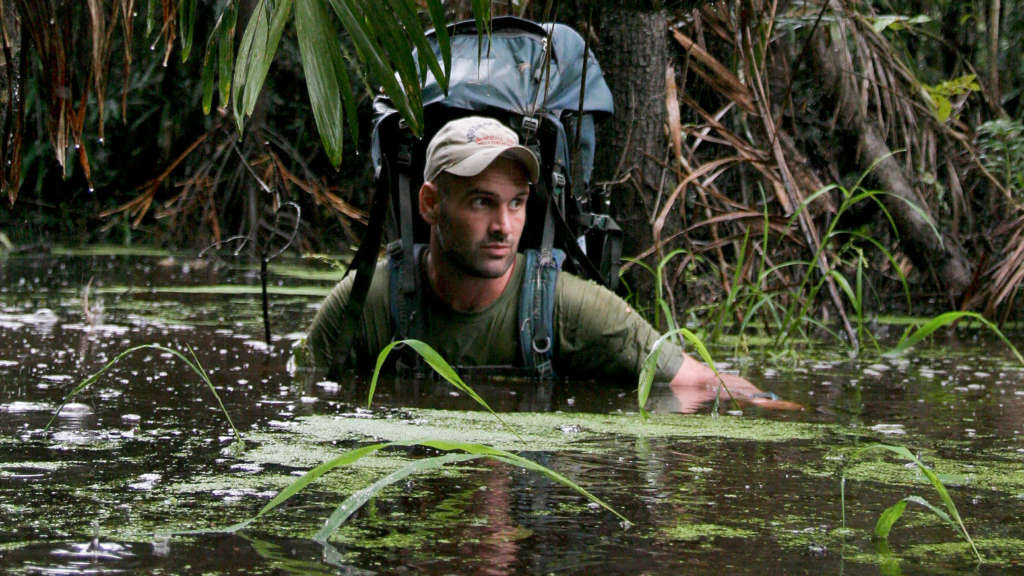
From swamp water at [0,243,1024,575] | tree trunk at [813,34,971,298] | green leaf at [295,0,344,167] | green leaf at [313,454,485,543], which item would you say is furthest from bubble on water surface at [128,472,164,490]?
tree trunk at [813,34,971,298]

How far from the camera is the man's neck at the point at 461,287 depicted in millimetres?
3930

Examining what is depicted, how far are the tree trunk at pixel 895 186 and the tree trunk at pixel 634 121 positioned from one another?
1119 mm

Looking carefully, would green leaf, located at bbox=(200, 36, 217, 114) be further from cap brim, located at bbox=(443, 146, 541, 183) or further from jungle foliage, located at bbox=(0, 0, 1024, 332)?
cap brim, located at bbox=(443, 146, 541, 183)

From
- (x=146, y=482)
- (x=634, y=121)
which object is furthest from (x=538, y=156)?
(x=146, y=482)

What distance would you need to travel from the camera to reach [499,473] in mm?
2373

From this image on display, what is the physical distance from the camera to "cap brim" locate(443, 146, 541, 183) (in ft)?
12.1

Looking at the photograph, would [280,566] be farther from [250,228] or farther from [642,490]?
[250,228]

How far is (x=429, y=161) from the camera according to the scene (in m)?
3.92

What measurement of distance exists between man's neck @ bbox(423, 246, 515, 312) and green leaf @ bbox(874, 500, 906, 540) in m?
2.11

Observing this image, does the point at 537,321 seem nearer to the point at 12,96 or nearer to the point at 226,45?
the point at 12,96

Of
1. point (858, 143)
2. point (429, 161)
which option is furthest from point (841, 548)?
point (858, 143)

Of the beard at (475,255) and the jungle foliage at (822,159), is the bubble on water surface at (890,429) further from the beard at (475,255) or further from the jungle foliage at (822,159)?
the beard at (475,255)

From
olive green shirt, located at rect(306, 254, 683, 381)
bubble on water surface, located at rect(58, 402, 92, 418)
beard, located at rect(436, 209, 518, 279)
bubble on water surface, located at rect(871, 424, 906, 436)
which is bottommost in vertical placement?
bubble on water surface, located at rect(58, 402, 92, 418)

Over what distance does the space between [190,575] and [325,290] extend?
5.65 m
